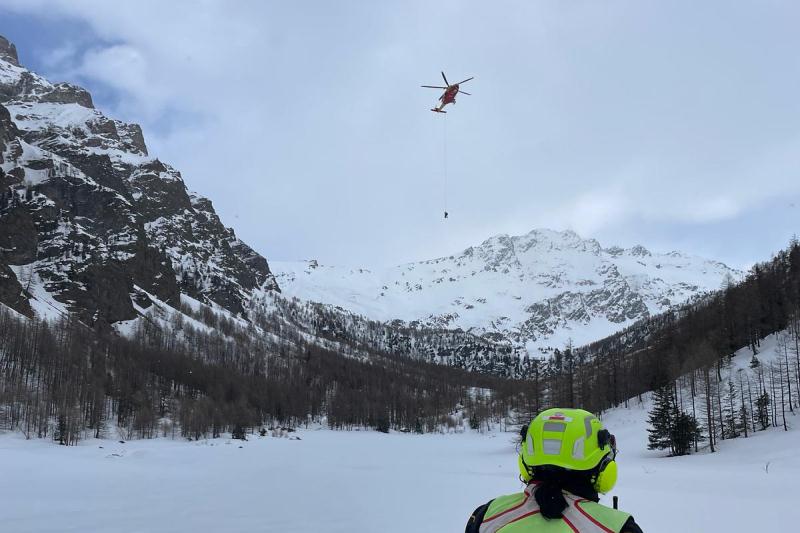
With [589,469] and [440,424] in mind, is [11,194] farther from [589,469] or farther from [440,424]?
[589,469]

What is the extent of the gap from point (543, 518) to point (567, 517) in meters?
0.13

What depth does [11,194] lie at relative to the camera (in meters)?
144

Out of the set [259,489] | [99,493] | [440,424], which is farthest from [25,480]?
[440,424]

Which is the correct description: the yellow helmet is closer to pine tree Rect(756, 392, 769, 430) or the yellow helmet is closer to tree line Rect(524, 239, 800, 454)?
tree line Rect(524, 239, 800, 454)

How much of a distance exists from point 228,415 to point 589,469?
402 ft

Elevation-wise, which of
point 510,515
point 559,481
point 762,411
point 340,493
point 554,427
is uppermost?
point 554,427

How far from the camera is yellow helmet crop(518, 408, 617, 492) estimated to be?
3.14m

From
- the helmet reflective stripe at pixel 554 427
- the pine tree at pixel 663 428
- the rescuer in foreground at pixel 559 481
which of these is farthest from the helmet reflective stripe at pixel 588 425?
the pine tree at pixel 663 428

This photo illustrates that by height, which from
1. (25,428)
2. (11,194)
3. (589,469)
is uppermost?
(11,194)

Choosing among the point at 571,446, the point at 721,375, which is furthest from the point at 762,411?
the point at 571,446

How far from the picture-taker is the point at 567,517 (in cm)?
285

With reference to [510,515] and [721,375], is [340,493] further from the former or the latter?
[721,375]

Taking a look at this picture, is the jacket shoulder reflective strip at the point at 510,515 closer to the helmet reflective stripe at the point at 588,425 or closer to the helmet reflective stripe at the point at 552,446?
the helmet reflective stripe at the point at 552,446

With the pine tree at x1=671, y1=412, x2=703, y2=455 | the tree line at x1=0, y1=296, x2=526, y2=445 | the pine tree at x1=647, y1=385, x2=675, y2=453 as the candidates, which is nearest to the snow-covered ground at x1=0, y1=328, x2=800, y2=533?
the pine tree at x1=647, y1=385, x2=675, y2=453
